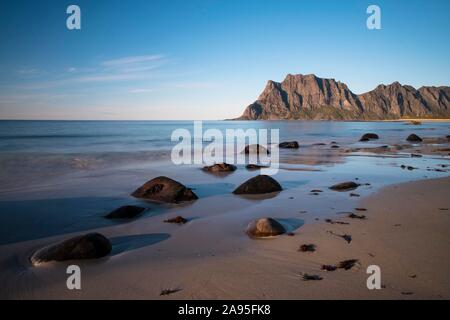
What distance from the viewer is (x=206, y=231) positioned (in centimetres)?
694

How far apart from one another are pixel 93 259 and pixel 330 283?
12.8 feet

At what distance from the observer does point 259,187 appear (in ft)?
34.8

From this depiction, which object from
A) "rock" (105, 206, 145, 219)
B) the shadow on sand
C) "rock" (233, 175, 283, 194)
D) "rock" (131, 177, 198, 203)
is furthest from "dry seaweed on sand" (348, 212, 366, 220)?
"rock" (105, 206, 145, 219)

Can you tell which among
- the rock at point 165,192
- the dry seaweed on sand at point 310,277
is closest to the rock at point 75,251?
the dry seaweed on sand at point 310,277

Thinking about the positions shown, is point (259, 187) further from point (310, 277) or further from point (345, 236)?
point (310, 277)

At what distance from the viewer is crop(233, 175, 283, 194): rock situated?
1052 cm

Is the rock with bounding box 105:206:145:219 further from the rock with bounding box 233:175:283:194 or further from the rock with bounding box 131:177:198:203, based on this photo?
the rock with bounding box 233:175:283:194

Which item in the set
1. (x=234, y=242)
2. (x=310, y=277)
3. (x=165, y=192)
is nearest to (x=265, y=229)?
(x=234, y=242)

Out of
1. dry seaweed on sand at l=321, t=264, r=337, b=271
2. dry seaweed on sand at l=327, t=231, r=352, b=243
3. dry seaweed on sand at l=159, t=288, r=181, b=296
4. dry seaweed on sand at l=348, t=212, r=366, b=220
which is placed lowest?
dry seaweed on sand at l=159, t=288, r=181, b=296

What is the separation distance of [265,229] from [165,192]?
4.34 metres

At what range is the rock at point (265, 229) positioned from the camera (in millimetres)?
6496

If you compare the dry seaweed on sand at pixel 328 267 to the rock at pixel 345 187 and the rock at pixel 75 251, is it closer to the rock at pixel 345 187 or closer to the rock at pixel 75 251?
the rock at pixel 75 251

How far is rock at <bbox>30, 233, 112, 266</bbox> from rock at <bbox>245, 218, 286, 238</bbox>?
2864 millimetres
